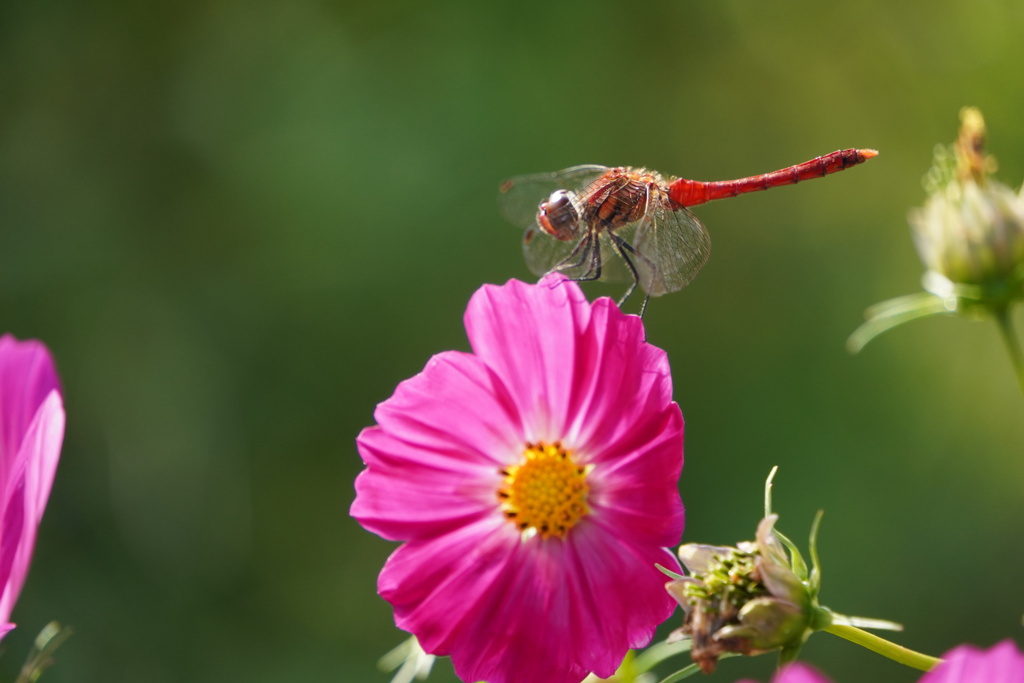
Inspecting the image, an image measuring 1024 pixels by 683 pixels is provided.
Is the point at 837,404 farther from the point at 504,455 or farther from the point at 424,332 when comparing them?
the point at 504,455

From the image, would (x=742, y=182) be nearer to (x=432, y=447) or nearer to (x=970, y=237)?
(x=970, y=237)

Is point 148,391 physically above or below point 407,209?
below

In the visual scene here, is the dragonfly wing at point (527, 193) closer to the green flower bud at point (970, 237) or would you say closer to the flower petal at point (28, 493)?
the green flower bud at point (970, 237)

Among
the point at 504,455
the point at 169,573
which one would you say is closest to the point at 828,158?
the point at 504,455

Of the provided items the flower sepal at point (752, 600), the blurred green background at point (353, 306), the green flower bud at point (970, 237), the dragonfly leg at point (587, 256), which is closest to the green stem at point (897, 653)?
the flower sepal at point (752, 600)

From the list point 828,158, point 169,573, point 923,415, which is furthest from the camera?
point 923,415

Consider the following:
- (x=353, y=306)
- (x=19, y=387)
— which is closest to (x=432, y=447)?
(x=19, y=387)

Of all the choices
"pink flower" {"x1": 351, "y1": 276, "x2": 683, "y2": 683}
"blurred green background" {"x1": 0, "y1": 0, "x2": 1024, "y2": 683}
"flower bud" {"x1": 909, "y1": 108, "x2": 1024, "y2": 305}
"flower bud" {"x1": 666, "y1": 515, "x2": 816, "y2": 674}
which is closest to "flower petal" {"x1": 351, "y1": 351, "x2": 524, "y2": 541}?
"pink flower" {"x1": 351, "y1": 276, "x2": 683, "y2": 683}
